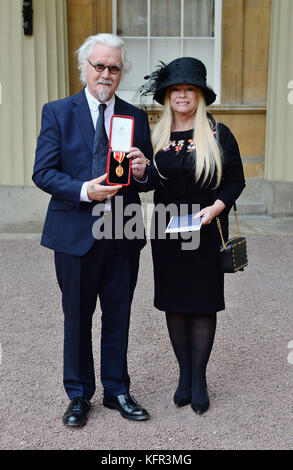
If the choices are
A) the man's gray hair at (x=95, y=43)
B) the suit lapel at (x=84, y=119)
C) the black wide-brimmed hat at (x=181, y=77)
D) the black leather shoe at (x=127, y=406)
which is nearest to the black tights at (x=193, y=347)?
the black leather shoe at (x=127, y=406)

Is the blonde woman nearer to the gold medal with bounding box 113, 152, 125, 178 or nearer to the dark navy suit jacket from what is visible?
the dark navy suit jacket

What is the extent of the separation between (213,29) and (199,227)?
634cm

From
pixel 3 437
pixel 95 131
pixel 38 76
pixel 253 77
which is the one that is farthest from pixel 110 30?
pixel 3 437

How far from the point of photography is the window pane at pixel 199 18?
9039mm

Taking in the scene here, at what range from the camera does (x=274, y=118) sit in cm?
876

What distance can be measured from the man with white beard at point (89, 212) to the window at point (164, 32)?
577 centimetres

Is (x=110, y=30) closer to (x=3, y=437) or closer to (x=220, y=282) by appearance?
(x=220, y=282)

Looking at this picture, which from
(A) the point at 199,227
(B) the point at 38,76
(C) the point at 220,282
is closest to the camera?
(A) the point at 199,227

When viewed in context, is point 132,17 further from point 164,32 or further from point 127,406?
point 127,406

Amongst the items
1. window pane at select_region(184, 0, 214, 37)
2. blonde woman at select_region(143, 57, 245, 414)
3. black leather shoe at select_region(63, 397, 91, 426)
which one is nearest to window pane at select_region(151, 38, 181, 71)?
window pane at select_region(184, 0, 214, 37)

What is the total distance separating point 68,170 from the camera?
3.36m

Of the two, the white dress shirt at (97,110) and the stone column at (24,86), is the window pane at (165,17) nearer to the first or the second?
the stone column at (24,86)

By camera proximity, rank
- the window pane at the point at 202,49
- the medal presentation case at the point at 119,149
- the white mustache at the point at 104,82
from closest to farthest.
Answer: the medal presentation case at the point at 119,149
the white mustache at the point at 104,82
the window pane at the point at 202,49

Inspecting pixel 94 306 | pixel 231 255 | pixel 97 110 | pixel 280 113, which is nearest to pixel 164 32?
pixel 280 113
